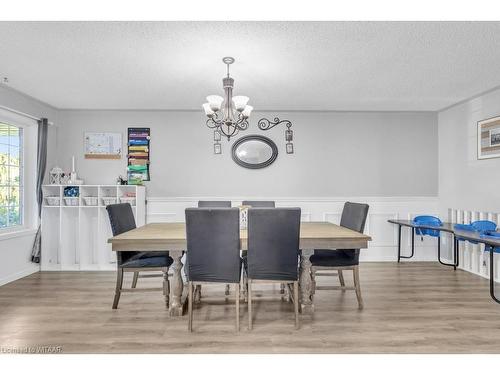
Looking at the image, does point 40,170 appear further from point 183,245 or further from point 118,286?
point 183,245

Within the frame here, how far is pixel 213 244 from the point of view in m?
2.42

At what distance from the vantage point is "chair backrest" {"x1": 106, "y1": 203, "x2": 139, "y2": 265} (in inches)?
117

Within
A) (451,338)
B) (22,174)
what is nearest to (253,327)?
(451,338)

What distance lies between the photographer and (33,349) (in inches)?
84.7

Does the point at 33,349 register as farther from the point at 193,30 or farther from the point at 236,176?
the point at 236,176

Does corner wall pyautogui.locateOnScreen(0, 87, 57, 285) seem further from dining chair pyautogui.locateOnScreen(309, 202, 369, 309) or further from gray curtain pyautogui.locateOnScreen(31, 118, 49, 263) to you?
dining chair pyautogui.locateOnScreen(309, 202, 369, 309)

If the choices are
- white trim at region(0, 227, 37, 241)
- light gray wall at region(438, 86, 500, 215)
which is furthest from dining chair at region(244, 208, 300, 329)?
white trim at region(0, 227, 37, 241)

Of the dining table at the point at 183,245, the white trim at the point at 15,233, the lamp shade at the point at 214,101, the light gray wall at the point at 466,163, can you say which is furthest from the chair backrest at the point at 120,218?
the light gray wall at the point at 466,163

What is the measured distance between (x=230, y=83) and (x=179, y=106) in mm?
1935

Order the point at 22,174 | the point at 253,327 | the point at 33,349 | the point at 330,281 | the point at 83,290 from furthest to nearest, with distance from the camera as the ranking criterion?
1. the point at 22,174
2. the point at 330,281
3. the point at 83,290
4. the point at 253,327
5. the point at 33,349

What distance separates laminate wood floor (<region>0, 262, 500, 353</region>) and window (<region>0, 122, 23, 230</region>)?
2.90 feet

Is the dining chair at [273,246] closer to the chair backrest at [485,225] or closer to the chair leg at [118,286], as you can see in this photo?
the chair leg at [118,286]

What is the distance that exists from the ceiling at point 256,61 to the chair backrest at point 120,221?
4.47 feet

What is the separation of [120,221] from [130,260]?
415 millimetres
